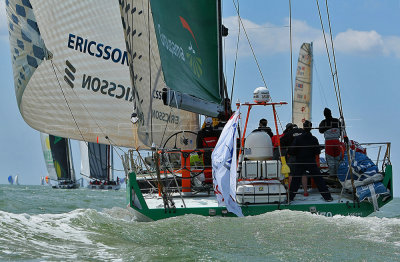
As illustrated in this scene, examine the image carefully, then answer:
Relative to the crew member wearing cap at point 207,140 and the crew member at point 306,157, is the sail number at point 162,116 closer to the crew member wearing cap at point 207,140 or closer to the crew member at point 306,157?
the crew member wearing cap at point 207,140

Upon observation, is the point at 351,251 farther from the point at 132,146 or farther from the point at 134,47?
the point at 132,146

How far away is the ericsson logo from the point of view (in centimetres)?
1689

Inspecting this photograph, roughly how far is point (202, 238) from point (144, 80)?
5813 mm

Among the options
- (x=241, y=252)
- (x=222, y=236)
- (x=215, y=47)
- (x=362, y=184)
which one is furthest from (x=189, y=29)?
(x=241, y=252)

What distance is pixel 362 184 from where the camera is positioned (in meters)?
10.6

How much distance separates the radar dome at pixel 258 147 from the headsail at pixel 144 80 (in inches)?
108

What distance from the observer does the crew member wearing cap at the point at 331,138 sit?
11250 mm

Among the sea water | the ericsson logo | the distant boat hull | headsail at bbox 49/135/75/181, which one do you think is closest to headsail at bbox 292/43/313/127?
the ericsson logo

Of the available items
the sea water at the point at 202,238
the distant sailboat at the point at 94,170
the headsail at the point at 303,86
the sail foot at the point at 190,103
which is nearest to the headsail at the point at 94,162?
the distant sailboat at the point at 94,170

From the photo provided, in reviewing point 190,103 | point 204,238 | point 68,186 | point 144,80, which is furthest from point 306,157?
point 68,186

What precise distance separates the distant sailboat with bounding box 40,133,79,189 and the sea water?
37.8 meters

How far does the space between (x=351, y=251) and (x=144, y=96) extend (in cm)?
693

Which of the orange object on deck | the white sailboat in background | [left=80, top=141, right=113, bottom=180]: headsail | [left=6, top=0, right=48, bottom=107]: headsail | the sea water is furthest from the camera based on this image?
[left=80, top=141, right=113, bottom=180]: headsail

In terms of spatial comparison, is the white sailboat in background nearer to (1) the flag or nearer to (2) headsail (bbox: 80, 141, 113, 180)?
(1) the flag
